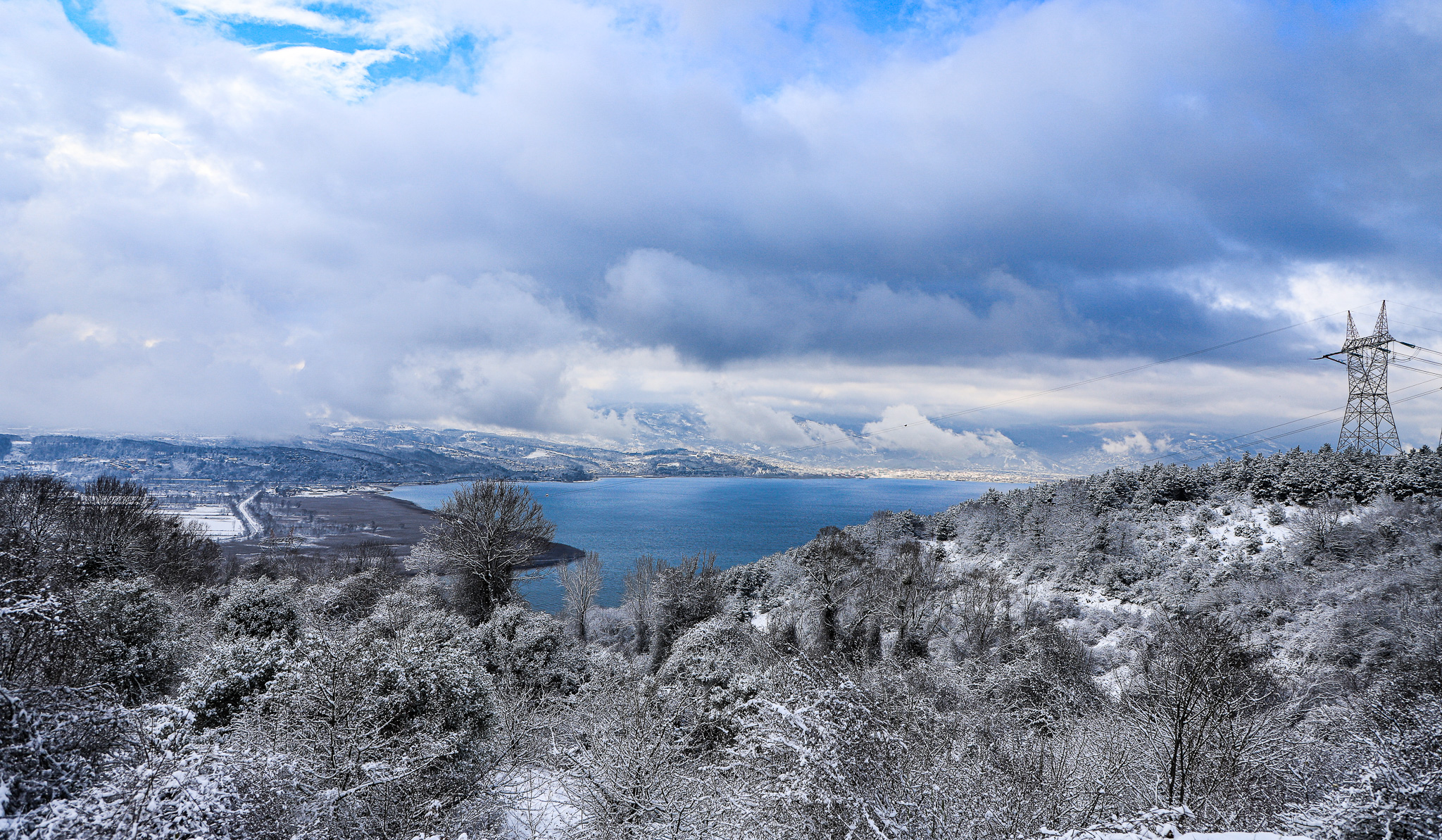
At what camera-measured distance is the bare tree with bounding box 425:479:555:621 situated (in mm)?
22828

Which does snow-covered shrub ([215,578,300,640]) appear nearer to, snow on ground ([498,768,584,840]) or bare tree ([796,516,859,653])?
snow on ground ([498,768,584,840])

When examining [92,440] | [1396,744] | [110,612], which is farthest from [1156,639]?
[92,440]

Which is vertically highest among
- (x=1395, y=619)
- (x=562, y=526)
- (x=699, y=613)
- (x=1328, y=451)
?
(x=1328, y=451)

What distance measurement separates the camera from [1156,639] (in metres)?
19.3

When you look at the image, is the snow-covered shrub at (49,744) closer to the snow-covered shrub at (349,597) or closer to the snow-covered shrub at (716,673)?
the snow-covered shrub at (716,673)

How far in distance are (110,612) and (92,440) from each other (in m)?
161

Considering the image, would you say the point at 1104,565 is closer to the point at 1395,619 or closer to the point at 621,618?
the point at 1395,619

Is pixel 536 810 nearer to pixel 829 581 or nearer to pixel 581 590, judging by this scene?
pixel 829 581

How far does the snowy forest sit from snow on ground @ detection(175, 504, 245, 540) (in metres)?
40.4

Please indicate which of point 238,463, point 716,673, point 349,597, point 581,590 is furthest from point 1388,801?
point 238,463

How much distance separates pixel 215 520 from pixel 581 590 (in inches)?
2710

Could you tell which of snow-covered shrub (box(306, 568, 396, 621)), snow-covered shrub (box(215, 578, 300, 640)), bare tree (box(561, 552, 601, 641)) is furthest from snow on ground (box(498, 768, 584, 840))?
bare tree (box(561, 552, 601, 641))

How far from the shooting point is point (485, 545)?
74.7ft

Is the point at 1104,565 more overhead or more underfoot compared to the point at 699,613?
more overhead
